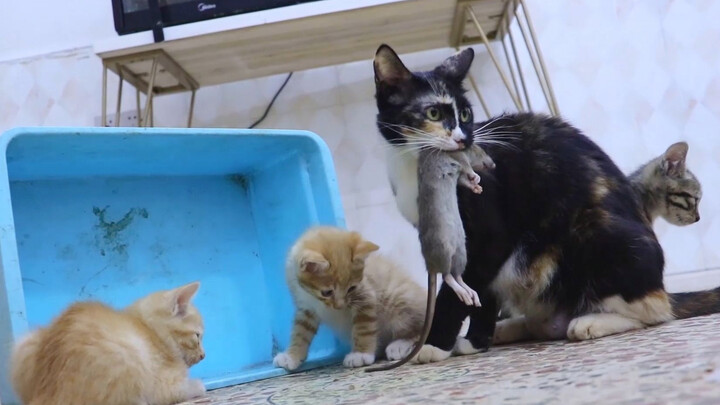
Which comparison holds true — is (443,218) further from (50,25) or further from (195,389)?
(50,25)

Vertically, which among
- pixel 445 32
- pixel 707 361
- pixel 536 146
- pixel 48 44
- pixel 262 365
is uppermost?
pixel 48 44

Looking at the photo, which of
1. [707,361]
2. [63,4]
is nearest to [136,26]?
[63,4]

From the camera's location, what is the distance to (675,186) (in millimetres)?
1901

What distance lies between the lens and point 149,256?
72.2 inches

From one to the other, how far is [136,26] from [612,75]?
1611 mm

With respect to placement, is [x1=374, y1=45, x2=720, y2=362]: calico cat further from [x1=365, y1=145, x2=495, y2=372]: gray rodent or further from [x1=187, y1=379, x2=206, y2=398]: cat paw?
[x1=187, y1=379, x2=206, y2=398]: cat paw

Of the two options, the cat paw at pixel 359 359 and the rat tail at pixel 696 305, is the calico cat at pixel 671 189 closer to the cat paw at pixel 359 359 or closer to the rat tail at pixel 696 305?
the rat tail at pixel 696 305

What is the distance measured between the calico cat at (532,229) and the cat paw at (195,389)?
17.2 inches

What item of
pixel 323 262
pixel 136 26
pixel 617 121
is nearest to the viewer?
pixel 323 262

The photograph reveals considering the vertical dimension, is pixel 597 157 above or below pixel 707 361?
above

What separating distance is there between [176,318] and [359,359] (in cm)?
38

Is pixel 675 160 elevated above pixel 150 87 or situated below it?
below

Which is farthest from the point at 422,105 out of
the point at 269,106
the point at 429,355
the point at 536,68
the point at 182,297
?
the point at 269,106

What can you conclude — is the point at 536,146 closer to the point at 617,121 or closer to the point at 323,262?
the point at 323,262
